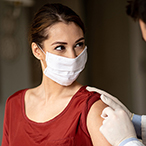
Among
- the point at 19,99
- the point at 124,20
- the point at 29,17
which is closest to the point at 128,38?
the point at 124,20

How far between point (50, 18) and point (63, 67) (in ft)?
0.93

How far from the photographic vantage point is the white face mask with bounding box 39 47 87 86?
148cm

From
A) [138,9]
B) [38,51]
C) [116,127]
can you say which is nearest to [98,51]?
[38,51]

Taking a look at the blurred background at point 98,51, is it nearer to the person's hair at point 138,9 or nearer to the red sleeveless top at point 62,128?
the red sleeveless top at point 62,128

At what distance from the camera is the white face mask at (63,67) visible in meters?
1.48

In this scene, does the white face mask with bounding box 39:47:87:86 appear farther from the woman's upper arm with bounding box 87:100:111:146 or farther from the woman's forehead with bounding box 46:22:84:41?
the woman's upper arm with bounding box 87:100:111:146

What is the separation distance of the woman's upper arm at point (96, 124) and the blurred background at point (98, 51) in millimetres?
1566

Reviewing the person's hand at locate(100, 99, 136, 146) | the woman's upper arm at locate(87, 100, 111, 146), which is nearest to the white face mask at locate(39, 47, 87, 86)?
the woman's upper arm at locate(87, 100, 111, 146)

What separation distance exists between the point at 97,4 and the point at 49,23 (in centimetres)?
299

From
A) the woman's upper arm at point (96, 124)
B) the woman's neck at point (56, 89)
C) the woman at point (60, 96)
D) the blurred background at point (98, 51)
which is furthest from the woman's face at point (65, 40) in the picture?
the blurred background at point (98, 51)

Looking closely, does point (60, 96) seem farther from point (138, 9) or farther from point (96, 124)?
point (138, 9)

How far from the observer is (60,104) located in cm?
153

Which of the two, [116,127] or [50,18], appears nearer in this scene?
[116,127]

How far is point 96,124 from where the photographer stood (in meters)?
1.27
